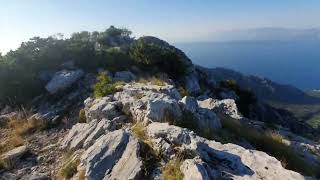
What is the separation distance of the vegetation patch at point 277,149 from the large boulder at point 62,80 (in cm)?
1109

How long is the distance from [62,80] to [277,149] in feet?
47.2

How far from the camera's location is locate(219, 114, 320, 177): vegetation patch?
Answer: 13.5 metres

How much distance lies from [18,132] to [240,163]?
11.4 metres

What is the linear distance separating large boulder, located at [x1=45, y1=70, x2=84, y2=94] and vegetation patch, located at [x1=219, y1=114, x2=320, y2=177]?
11087mm

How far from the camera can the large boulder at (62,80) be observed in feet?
76.6

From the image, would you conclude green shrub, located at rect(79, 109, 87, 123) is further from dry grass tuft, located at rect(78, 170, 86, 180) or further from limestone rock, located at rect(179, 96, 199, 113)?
dry grass tuft, located at rect(78, 170, 86, 180)

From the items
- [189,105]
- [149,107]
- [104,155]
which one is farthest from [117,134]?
[189,105]

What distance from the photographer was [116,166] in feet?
35.0

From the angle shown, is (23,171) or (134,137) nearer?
(134,137)

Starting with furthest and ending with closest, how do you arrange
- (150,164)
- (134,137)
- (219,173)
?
(134,137) → (150,164) → (219,173)

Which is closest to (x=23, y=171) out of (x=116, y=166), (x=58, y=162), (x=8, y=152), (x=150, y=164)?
(x=58, y=162)

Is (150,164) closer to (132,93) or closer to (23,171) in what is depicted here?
(23,171)

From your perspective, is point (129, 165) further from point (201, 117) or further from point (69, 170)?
point (201, 117)

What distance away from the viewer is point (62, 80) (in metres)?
24.1
